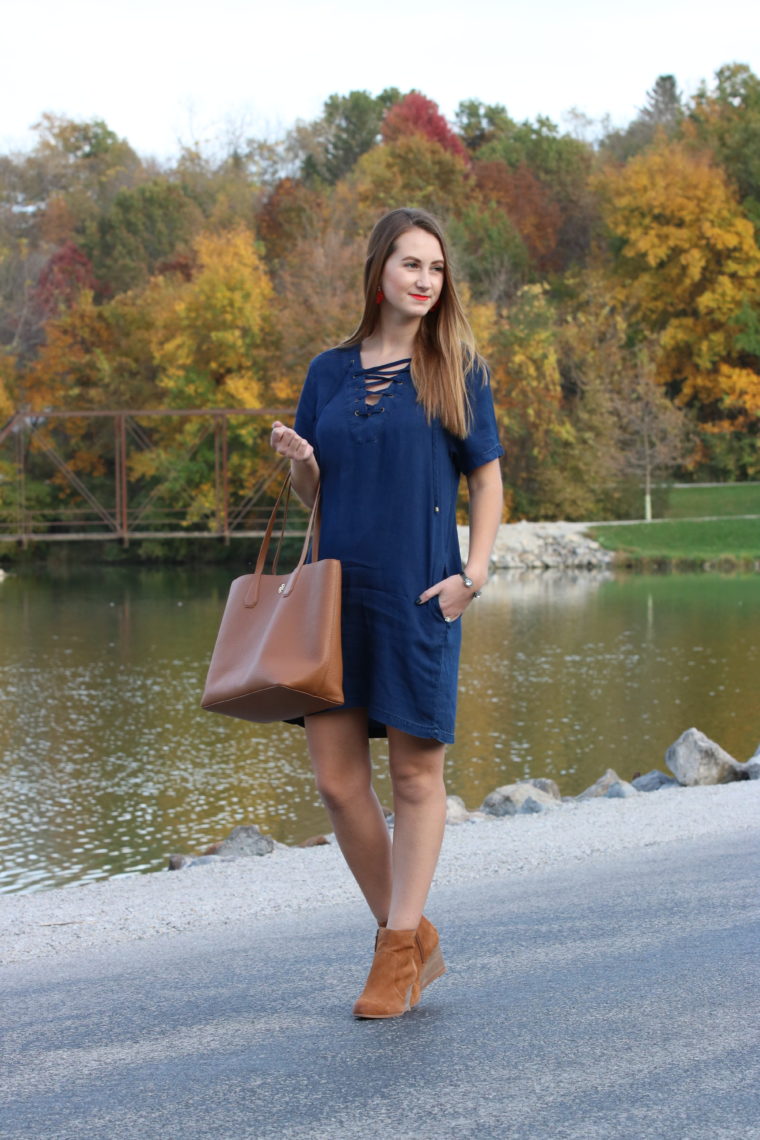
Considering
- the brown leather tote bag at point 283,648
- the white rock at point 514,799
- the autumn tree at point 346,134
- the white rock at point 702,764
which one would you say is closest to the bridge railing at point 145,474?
the autumn tree at point 346,134

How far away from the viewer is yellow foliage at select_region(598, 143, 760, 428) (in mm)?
41812

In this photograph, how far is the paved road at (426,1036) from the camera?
2.43 m

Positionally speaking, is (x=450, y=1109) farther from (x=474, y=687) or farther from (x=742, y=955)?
(x=474, y=687)

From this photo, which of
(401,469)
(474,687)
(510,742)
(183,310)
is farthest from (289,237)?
(401,469)

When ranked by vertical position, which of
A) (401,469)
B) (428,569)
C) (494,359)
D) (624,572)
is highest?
(494,359)

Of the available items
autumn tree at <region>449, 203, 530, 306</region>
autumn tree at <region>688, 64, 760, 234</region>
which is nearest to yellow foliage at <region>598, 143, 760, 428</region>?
autumn tree at <region>688, 64, 760, 234</region>

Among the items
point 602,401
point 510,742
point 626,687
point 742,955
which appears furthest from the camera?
point 602,401

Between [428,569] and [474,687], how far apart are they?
1211cm

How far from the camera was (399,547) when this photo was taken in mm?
3070

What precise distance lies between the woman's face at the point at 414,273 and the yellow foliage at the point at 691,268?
3946 cm

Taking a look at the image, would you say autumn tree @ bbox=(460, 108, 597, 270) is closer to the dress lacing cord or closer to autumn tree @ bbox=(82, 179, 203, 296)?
autumn tree @ bbox=(82, 179, 203, 296)

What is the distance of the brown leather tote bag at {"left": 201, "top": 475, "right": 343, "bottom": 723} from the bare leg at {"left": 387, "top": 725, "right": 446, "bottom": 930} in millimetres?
197

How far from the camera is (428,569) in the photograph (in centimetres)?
309

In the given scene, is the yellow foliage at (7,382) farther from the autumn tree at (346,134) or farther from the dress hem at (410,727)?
the dress hem at (410,727)
